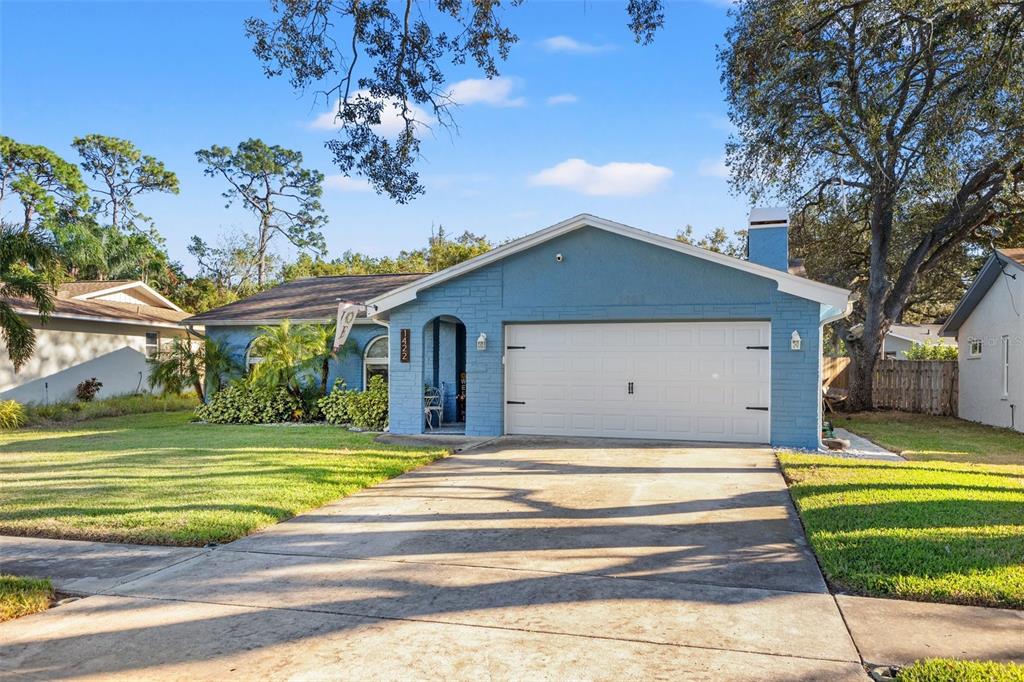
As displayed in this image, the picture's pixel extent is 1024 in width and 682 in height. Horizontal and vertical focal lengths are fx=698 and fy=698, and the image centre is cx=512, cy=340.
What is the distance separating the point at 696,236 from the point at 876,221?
25.9m

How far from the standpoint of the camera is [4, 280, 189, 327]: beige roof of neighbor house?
1922cm

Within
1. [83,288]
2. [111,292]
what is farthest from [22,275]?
[83,288]

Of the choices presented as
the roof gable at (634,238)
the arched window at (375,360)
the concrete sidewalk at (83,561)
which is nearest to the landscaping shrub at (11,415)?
the arched window at (375,360)

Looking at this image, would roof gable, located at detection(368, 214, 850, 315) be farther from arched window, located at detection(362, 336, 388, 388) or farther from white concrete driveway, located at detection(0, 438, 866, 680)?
white concrete driveway, located at detection(0, 438, 866, 680)

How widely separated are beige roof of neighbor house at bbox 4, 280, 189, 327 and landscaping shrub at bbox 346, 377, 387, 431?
29.0ft

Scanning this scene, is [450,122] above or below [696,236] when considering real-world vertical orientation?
below

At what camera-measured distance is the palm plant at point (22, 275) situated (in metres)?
15.2

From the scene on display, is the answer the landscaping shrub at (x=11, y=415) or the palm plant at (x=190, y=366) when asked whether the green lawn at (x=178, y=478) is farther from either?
the palm plant at (x=190, y=366)

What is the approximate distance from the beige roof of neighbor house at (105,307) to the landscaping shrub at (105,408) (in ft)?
7.98

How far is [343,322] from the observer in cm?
1578

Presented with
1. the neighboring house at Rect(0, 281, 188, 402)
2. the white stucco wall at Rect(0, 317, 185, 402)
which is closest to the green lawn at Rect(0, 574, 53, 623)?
the neighboring house at Rect(0, 281, 188, 402)

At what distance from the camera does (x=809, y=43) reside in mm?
10352

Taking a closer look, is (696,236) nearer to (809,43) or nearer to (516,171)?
(516,171)

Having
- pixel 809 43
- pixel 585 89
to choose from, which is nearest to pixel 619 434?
pixel 585 89
